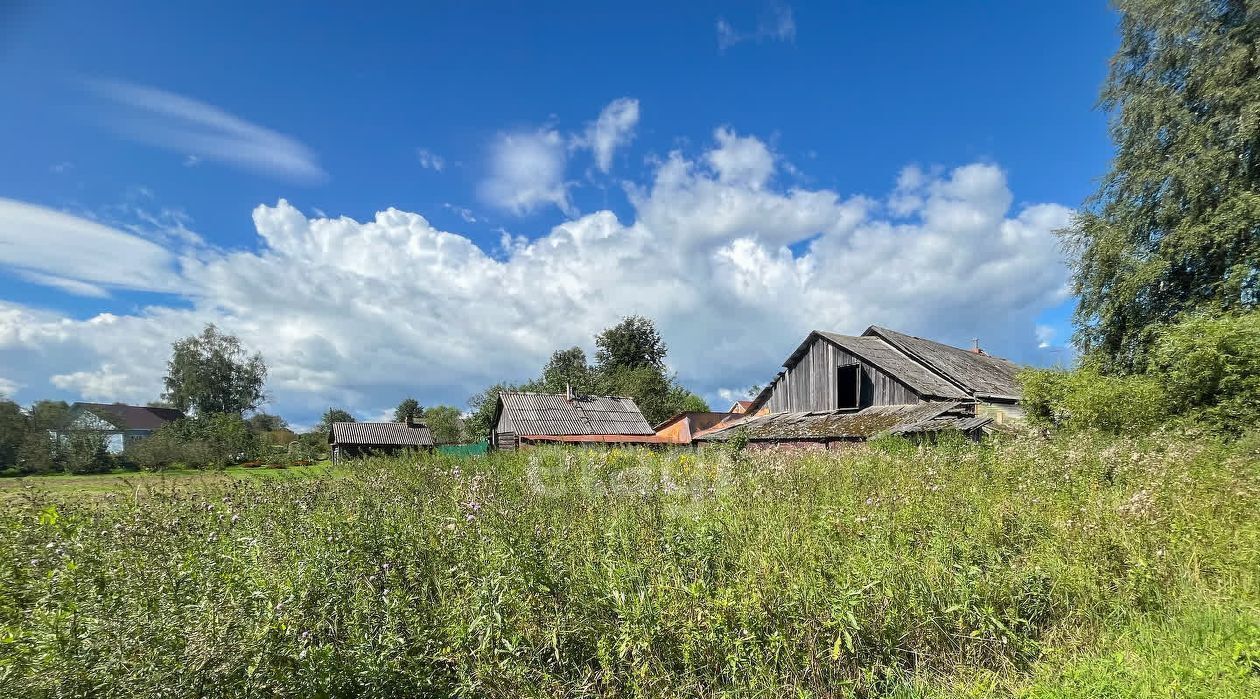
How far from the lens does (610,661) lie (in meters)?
3.21

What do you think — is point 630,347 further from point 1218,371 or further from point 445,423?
point 1218,371

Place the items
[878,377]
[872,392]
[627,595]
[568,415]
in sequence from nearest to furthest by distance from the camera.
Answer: [627,595] < [878,377] < [872,392] < [568,415]

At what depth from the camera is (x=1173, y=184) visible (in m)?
15.3

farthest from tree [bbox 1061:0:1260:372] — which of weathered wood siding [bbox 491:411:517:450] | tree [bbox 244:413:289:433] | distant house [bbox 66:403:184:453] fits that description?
tree [bbox 244:413:289:433]

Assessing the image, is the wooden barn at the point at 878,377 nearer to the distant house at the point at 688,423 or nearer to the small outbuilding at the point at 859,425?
the small outbuilding at the point at 859,425

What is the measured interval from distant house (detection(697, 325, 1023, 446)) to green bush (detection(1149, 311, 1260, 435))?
3.80 metres

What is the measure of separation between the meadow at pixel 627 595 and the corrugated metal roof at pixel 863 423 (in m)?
8.01

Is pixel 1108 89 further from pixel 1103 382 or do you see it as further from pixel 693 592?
pixel 693 592

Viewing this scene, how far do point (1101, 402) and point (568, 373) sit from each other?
49.5 metres

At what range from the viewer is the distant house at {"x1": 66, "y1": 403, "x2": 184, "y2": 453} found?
3244 cm

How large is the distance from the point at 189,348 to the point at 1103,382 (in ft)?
214

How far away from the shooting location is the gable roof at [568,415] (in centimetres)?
3344

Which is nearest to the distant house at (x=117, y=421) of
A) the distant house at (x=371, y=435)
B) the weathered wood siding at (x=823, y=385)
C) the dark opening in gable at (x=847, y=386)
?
the distant house at (x=371, y=435)

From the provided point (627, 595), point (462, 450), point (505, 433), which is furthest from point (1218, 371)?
point (505, 433)
